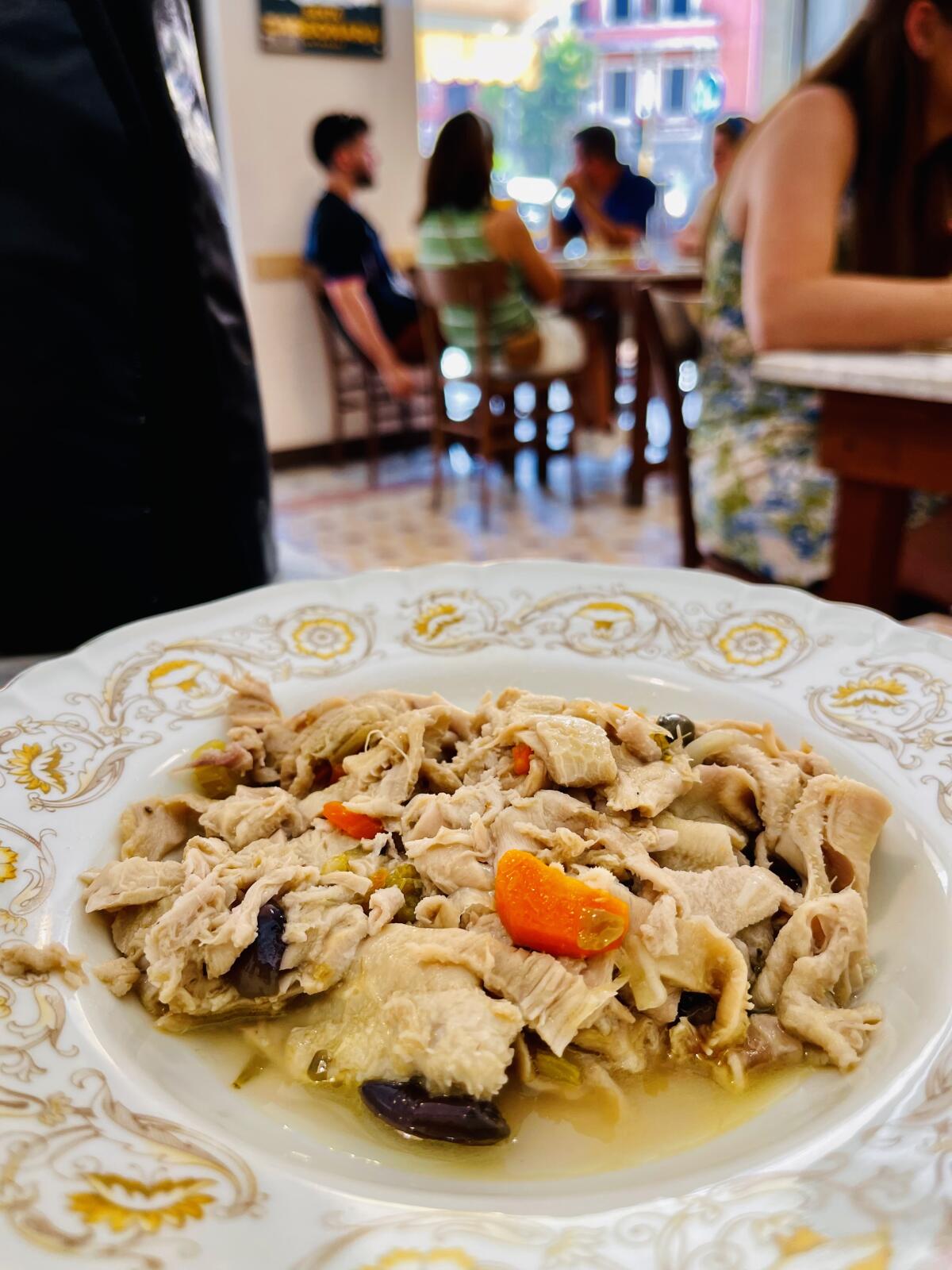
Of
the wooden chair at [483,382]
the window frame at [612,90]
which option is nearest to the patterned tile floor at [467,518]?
the wooden chair at [483,382]

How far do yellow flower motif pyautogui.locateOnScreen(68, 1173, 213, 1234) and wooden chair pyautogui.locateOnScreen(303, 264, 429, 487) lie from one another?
5.09m

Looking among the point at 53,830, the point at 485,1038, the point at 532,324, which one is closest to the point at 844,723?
the point at 485,1038

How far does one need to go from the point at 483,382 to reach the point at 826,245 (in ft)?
9.01

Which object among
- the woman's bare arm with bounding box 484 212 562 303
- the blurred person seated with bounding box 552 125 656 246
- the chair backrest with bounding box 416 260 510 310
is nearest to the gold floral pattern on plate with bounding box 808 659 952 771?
the chair backrest with bounding box 416 260 510 310

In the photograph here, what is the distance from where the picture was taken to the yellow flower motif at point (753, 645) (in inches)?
48.5

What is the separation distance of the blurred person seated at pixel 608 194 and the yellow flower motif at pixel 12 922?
6.33m

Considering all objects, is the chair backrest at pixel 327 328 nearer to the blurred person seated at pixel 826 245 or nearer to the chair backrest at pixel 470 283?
the chair backrest at pixel 470 283

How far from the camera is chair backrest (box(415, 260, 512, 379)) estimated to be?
4199 mm

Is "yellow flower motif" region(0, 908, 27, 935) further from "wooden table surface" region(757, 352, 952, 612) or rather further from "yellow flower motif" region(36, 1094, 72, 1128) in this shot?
"wooden table surface" region(757, 352, 952, 612)

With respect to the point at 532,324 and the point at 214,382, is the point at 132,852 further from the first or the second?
the point at 532,324

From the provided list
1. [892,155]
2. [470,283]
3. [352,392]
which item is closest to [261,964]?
[892,155]

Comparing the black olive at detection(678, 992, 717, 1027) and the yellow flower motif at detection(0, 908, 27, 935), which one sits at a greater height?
the yellow flower motif at detection(0, 908, 27, 935)

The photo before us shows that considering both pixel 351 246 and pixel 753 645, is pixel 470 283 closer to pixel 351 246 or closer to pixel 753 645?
pixel 351 246

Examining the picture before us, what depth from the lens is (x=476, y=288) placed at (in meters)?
4.24
